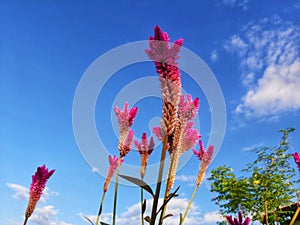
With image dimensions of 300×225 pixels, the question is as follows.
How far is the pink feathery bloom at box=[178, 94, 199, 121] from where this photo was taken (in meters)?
1.87

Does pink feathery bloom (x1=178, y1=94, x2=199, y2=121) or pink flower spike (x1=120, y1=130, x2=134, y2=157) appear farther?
pink flower spike (x1=120, y1=130, x2=134, y2=157)

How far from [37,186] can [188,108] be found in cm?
151

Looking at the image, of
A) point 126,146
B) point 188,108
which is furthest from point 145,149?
point 188,108

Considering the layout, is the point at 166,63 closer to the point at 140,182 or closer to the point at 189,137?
the point at 140,182

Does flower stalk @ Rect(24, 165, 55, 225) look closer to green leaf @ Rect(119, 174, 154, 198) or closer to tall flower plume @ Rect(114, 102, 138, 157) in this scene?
tall flower plume @ Rect(114, 102, 138, 157)

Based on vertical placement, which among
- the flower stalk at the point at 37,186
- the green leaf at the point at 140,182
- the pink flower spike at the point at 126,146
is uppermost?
the pink flower spike at the point at 126,146

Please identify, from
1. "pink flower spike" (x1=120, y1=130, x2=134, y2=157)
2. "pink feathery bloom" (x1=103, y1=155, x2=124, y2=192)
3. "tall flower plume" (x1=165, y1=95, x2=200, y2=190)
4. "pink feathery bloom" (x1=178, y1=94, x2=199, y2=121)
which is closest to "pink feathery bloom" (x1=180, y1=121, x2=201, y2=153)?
"tall flower plume" (x1=165, y1=95, x2=200, y2=190)

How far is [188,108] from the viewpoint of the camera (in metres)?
1.92

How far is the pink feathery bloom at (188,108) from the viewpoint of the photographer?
1869 millimetres

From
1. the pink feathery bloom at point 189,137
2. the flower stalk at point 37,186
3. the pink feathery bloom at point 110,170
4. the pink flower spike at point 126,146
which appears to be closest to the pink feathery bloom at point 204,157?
the pink feathery bloom at point 189,137

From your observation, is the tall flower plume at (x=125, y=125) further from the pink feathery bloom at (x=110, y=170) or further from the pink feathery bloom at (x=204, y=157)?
the pink feathery bloom at (x=204, y=157)

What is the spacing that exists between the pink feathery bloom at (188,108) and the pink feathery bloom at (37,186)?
131 cm

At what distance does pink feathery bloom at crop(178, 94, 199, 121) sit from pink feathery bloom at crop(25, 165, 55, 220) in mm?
1306

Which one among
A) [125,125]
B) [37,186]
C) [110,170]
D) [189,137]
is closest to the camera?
[189,137]
